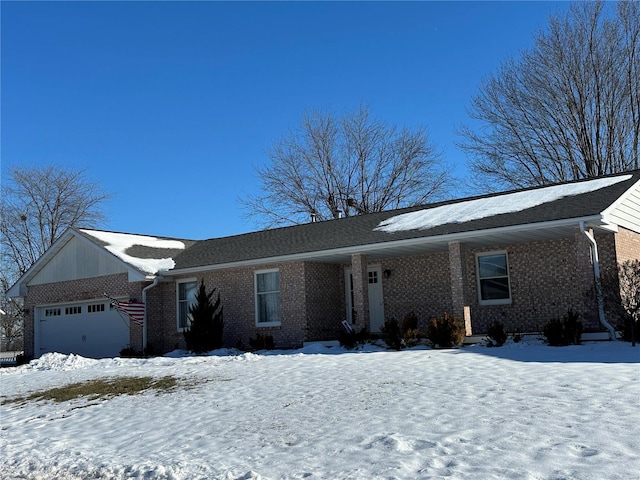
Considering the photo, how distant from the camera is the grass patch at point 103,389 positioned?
12.6 metres

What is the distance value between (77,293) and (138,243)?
3200mm

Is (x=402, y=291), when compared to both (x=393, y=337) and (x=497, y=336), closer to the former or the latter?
(x=393, y=337)

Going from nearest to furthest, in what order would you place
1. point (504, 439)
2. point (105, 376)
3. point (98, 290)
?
point (504, 439) → point (105, 376) → point (98, 290)

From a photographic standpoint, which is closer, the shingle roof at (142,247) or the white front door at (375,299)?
the white front door at (375,299)

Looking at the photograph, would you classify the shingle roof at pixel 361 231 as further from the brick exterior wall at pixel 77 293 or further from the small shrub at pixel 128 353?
the small shrub at pixel 128 353

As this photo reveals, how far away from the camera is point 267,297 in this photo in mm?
21172

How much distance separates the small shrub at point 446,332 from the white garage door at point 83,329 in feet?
39.6

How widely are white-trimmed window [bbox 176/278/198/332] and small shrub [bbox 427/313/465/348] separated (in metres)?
9.98

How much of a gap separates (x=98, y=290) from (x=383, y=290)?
10774 mm

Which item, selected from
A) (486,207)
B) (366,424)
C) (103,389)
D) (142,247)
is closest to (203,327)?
(142,247)

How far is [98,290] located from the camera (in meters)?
24.1

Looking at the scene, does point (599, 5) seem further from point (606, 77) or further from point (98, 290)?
point (98, 290)

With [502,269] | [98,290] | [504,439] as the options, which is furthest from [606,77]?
[504,439]

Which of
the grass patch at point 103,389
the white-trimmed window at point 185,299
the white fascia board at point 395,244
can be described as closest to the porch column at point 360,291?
the white fascia board at point 395,244
